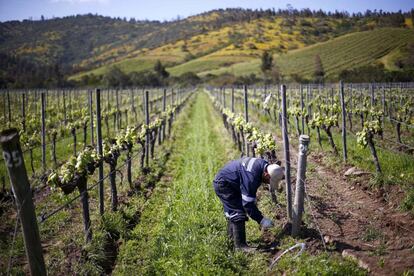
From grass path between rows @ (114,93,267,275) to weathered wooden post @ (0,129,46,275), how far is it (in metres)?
1.62

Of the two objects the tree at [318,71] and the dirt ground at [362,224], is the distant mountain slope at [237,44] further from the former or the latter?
the dirt ground at [362,224]

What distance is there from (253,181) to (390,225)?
2.55 m

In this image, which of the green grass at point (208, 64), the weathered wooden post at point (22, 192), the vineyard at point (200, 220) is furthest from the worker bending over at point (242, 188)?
the green grass at point (208, 64)

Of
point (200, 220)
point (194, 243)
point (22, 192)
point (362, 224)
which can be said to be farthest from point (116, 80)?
point (22, 192)

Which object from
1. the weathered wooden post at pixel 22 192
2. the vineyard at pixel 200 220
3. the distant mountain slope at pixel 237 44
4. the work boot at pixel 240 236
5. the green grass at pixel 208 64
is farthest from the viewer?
the distant mountain slope at pixel 237 44

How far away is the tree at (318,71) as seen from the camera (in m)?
68.6

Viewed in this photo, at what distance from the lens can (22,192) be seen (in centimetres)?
364

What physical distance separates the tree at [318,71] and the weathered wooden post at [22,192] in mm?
67261

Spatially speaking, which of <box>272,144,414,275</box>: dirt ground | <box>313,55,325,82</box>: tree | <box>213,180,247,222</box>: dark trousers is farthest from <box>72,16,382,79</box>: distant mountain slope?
<box>213,180,247,222</box>: dark trousers

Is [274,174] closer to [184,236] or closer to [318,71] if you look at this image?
[184,236]

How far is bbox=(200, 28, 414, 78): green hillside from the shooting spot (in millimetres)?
81312

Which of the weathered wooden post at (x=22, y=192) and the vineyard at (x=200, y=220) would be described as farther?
the vineyard at (x=200, y=220)

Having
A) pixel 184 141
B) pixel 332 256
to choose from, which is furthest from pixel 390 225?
pixel 184 141

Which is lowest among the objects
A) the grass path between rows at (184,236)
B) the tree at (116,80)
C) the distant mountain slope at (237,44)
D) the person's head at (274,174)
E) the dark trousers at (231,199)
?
the grass path between rows at (184,236)
